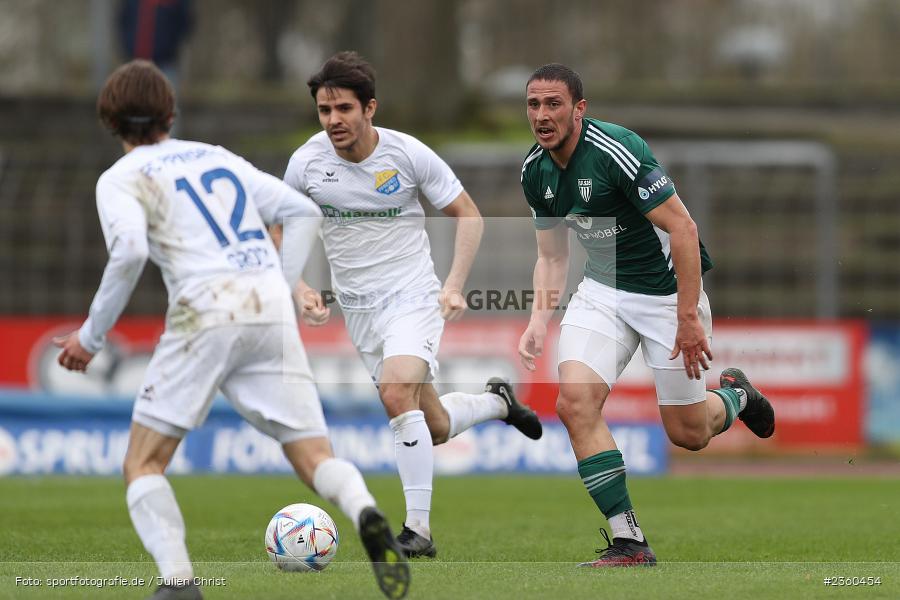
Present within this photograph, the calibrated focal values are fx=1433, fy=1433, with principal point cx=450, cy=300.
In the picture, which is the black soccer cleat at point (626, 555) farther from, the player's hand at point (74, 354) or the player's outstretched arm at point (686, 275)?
the player's hand at point (74, 354)

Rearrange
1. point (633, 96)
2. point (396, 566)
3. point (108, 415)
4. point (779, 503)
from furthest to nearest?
point (633, 96), point (108, 415), point (779, 503), point (396, 566)

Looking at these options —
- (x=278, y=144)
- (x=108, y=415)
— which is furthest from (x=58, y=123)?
(x=108, y=415)

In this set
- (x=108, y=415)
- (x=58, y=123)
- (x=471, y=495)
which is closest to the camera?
(x=471, y=495)

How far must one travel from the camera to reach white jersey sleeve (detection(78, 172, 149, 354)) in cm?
563

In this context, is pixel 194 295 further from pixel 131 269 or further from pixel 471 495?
pixel 471 495

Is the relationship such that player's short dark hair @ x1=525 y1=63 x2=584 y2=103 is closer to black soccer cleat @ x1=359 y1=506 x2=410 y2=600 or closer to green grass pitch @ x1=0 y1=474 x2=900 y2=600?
green grass pitch @ x1=0 y1=474 x2=900 y2=600

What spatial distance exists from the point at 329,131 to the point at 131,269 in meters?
2.46

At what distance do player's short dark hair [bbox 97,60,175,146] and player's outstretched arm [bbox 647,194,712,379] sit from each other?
2647mm

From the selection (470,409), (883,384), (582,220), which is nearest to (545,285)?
(582,220)

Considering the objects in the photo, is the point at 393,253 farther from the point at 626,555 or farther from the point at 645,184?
the point at 626,555

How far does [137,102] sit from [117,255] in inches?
26.3

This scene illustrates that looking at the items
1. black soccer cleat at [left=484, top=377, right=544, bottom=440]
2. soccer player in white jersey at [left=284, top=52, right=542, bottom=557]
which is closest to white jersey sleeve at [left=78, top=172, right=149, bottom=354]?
soccer player in white jersey at [left=284, top=52, right=542, bottom=557]

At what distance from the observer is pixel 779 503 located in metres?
12.5
